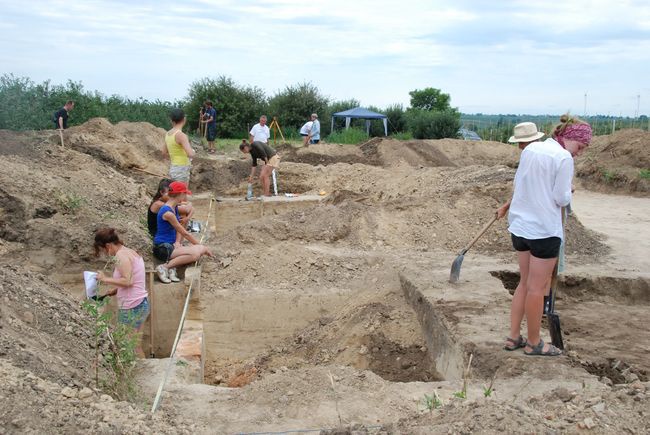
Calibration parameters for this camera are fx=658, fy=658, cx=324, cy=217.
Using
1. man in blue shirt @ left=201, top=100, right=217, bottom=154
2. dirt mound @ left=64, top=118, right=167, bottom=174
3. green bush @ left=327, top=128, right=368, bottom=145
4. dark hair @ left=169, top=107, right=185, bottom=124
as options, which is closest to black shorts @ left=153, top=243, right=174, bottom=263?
dark hair @ left=169, top=107, right=185, bottom=124

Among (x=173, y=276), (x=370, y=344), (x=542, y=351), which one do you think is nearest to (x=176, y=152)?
Answer: (x=173, y=276)

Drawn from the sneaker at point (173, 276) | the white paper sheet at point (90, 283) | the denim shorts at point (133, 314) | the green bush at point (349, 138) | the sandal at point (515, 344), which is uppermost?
the green bush at point (349, 138)

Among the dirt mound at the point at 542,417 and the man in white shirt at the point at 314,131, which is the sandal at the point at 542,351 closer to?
the dirt mound at the point at 542,417

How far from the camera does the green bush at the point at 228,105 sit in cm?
3319

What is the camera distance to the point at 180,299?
7379mm

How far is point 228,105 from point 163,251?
1041 inches

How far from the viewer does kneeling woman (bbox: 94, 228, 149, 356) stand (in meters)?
5.73

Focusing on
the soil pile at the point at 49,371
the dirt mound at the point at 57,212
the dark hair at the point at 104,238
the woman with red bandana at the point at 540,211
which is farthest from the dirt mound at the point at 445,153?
the soil pile at the point at 49,371

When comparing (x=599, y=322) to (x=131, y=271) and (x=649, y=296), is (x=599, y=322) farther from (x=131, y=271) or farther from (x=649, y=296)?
(x=131, y=271)

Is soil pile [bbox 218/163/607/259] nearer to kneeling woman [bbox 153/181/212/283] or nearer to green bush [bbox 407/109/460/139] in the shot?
kneeling woman [bbox 153/181/212/283]

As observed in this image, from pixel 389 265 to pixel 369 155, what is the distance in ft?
45.1

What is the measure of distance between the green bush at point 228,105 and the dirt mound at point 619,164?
19161mm

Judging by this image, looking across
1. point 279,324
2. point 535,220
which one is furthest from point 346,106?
point 535,220

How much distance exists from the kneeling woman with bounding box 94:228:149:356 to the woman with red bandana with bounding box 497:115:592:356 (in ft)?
10.6
